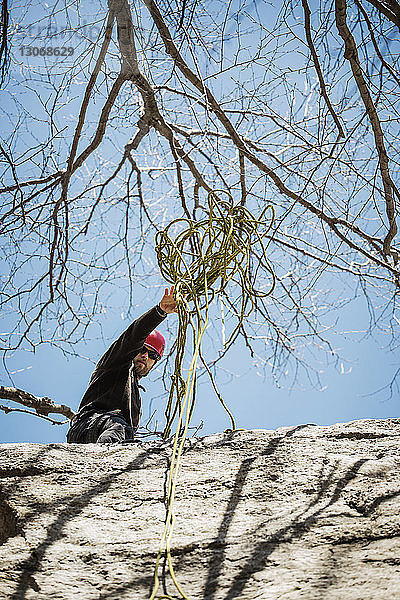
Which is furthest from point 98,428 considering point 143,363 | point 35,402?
point 35,402

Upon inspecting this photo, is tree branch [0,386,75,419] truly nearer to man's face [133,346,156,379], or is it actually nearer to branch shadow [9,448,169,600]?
man's face [133,346,156,379]

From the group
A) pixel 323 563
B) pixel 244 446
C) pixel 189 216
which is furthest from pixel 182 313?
pixel 189 216

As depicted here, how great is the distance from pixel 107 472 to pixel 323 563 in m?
0.73

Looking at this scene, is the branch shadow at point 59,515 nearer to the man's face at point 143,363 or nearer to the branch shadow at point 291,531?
the branch shadow at point 291,531

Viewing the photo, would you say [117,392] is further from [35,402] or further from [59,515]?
[59,515]

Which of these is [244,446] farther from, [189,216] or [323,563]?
[189,216]


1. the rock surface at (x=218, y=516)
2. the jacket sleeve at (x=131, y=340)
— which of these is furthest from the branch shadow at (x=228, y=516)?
the jacket sleeve at (x=131, y=340)

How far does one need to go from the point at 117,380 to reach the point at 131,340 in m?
0.25

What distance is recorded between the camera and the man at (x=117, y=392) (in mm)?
2535

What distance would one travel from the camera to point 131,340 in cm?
278

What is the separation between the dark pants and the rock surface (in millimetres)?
542

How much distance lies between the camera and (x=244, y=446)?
5.97 ft

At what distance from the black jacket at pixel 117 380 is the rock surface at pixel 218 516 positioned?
91 cm

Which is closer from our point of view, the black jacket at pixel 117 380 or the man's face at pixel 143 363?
the black jacket at pixel 117 380
